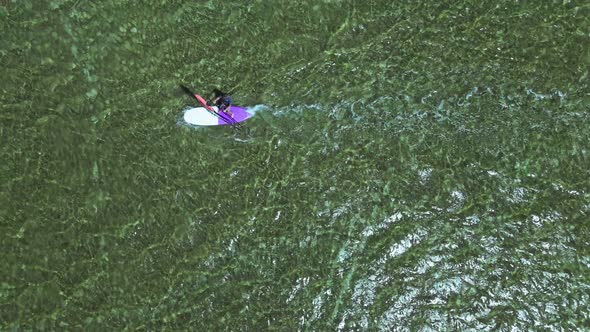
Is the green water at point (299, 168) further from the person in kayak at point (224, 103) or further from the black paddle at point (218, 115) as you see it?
the person in kayak at point (224, 103)

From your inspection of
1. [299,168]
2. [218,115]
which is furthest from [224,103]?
[299,168]

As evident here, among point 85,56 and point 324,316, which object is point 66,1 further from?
point 324,316

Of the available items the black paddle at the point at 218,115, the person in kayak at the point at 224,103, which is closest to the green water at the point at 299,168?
the black paddle at the point at 218,115

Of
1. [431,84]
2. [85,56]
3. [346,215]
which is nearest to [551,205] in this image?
[431,84]

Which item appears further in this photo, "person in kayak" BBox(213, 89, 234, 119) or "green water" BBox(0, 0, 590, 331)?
"person in kayak" BBox(213, 89, 234, 119)

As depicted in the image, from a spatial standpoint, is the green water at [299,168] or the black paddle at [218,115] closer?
the green water at [299,168]

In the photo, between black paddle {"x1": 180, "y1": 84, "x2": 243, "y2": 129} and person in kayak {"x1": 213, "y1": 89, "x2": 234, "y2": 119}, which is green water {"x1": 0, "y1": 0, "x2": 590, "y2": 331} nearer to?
black paddle {"x1": 180, "y1": 84, "x2": 243, "y2": 129}

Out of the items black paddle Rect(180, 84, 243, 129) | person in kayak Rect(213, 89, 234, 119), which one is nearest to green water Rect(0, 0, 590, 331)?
black paddle Rect(180, 84, 243, 129)

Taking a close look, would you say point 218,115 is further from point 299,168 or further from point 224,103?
point 299,168
